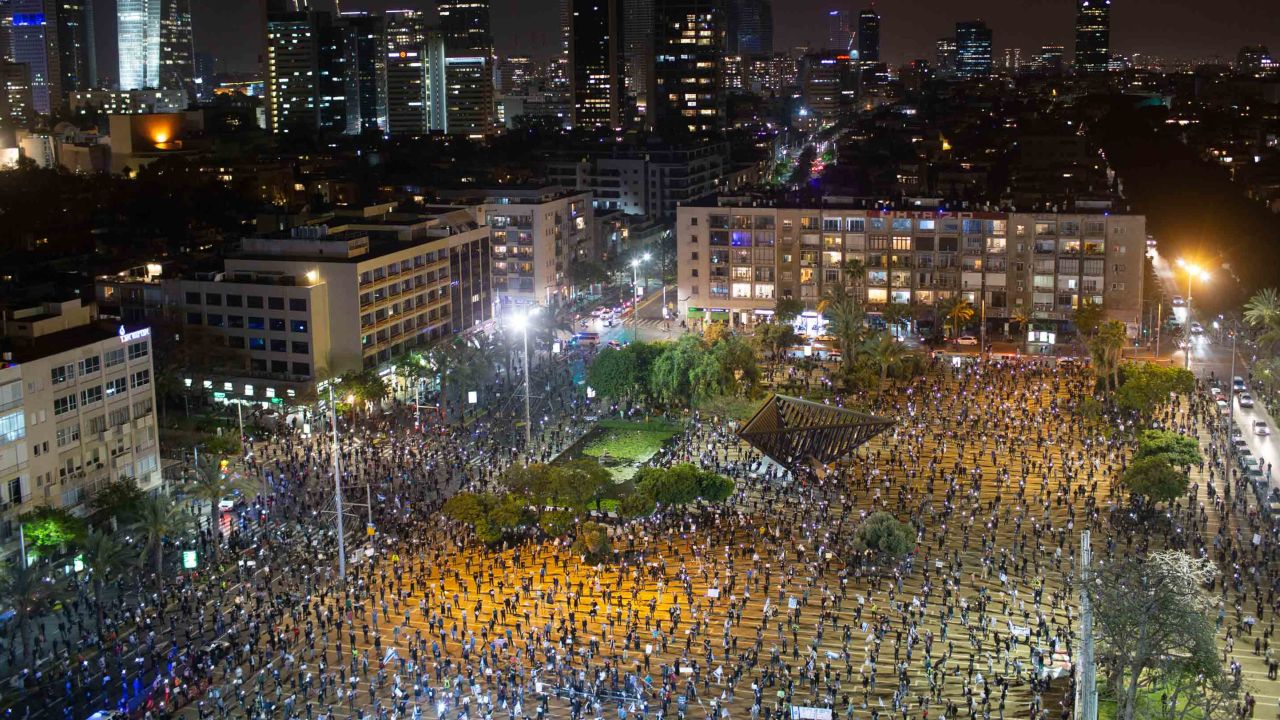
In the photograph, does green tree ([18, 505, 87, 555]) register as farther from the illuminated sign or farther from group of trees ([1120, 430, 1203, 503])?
group of trees ([1120, 430, 1203, 503])

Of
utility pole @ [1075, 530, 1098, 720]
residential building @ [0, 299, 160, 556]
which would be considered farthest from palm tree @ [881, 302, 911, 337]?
utility pole @ [1075, 530, 1098, 720]

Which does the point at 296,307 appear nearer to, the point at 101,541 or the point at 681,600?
the point at 101,541

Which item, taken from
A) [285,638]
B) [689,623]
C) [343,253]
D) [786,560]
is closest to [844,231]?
[343,253]

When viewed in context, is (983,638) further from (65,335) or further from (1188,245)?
(1188,245)

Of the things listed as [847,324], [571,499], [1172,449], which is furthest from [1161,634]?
[847,324]

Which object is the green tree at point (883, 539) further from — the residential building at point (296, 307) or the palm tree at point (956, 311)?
the palm tree at point (956, 311)

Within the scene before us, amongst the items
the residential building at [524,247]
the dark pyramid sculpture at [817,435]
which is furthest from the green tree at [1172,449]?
the residential building at [524,247]
